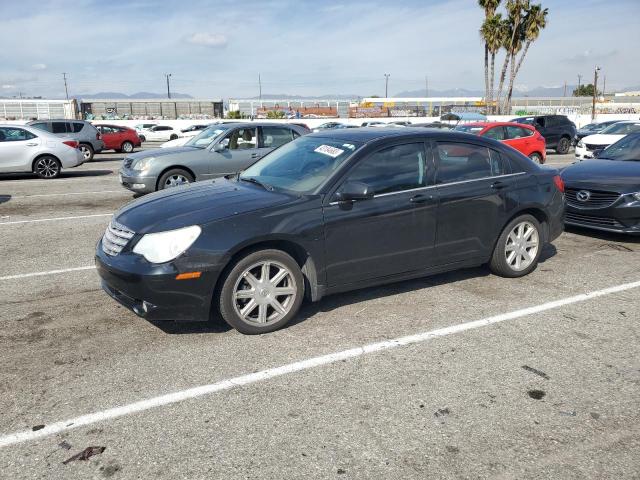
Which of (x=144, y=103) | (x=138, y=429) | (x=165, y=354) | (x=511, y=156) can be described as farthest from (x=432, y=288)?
(x=144, y=103)

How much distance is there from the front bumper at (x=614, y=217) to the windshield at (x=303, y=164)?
4185 mm


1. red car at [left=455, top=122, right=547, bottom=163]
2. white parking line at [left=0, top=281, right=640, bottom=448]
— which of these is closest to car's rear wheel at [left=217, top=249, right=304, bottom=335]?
white parking line at [left=0, top=281, right=640, bottom=448]

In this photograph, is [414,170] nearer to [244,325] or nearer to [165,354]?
[244,325]

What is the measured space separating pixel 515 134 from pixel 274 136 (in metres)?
8.00

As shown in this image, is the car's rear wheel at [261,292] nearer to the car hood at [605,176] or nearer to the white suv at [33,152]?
the car hood at [605,176]

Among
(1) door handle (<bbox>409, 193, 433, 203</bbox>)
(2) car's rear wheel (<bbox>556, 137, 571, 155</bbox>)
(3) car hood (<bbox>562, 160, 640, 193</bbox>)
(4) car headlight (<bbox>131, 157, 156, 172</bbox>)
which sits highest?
(1) door handle (<bbox>409, 193, 433, 203</bbox>)

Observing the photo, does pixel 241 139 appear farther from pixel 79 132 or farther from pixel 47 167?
pixel 79 132

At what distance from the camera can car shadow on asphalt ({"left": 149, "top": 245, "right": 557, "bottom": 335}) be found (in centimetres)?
450

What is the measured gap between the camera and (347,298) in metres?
5.22

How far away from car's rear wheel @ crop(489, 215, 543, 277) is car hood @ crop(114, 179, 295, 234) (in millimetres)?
2389

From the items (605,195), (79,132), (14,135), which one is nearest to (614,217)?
(605,195)

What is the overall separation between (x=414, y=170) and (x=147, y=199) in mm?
2391

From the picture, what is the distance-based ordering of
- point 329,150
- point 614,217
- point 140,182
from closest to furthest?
point 329,150 → point 614,217 → point 140,182

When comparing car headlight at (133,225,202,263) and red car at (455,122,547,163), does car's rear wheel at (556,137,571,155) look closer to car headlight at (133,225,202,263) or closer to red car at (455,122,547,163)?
red car at (455,122,547,163)
